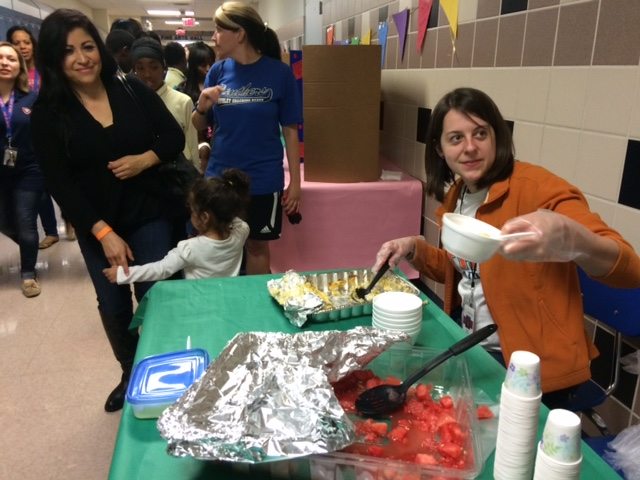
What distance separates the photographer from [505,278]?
122 centimetres

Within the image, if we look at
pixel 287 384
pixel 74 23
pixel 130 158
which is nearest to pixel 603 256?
pixel 287 384

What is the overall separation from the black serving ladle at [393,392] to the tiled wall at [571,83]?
749mm

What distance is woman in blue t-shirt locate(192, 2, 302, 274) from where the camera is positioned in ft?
7.28

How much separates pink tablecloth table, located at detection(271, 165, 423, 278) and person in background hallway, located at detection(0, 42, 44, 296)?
1.64 metres

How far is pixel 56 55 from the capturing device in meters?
1.64

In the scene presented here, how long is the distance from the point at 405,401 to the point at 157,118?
1413 millimetres

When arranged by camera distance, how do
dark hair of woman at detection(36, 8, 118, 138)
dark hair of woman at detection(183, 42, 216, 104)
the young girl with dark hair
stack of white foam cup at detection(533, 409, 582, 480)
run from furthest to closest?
dark hair of woman at detection(183, 42, 216, 104), the young girl with dark hair, dark hair of woman at detection(36, 8, 118, 138), stack of white foam cup at detection(533, 409, 582, 480)

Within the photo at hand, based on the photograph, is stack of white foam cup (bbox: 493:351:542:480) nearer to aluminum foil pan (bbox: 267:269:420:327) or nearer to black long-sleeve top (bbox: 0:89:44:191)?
aluminum foil pan (bbox: 267:269:420:327)

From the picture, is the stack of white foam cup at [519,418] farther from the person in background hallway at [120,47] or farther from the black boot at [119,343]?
the person in background hallway at [120,47]

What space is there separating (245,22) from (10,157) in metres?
1.84

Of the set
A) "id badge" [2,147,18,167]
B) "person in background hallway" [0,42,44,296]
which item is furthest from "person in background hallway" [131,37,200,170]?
"id badge" [2,147,18,167]

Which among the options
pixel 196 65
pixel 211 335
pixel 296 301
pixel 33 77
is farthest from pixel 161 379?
pixel 33 77

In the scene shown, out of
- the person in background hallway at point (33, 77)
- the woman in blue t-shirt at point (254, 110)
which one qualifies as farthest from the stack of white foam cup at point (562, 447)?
the person in background hallway at point (33, 77)

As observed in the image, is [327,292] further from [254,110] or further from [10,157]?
[10,157]
